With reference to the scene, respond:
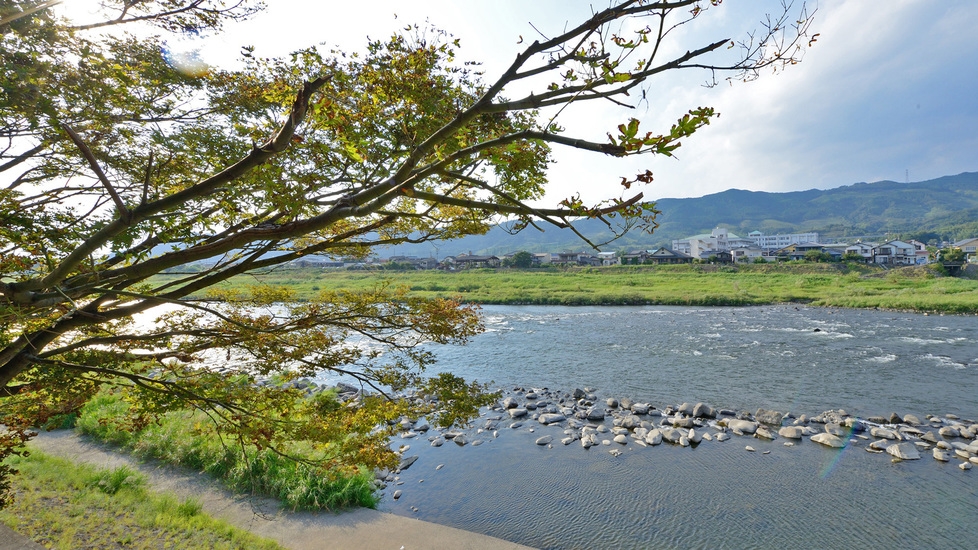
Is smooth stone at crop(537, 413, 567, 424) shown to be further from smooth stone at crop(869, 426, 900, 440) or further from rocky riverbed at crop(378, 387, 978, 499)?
smooth stone at crop(869, 426, 900, 440)

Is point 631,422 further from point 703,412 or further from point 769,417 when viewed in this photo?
point 769,417

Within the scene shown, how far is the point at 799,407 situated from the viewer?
441 inches

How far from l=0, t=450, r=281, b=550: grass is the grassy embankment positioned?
17.5 meters

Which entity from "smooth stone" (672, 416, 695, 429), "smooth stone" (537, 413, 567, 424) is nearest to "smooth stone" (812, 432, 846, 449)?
"smooth stone" (672, 416, 695, 429)

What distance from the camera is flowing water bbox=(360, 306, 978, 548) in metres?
6.53

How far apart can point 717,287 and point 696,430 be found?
107ft

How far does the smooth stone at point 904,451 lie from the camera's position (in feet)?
27.5

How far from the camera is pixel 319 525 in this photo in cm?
623

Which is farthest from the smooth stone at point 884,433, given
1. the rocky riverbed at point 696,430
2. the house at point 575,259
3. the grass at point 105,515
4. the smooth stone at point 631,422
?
the house at point 575,259

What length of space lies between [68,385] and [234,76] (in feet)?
11.6

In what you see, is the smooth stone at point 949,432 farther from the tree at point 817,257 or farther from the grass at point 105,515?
the tree at point 817,257

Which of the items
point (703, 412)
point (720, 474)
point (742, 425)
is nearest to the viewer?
point (720, 474)

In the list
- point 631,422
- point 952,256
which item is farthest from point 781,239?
point 631,422

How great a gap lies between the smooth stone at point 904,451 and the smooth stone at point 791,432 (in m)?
1.41
